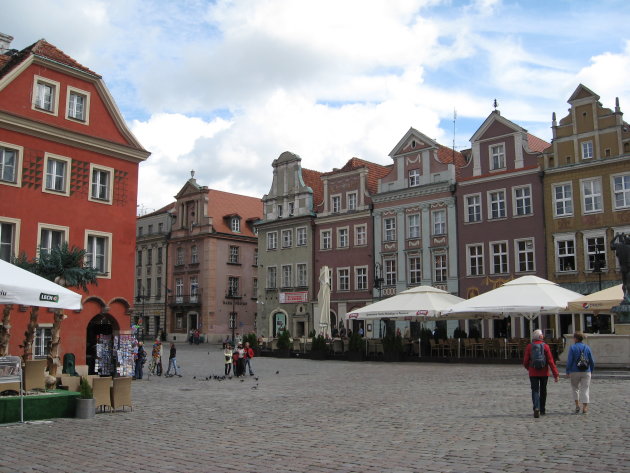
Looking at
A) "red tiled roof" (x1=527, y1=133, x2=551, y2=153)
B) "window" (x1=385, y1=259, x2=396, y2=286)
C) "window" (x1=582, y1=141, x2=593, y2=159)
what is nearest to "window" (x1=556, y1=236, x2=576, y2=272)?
"window" (x1=582, y1=141, x2=593, y2=159)

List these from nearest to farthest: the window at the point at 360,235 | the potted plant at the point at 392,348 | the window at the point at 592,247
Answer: the potted plant at the point at 392,348, the window at the point at 592,247, the window at the point at 360,235

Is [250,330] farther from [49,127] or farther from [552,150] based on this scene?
[49,127]

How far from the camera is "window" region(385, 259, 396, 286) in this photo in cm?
4538

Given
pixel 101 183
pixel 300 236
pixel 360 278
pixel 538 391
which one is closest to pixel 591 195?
pixel 360 278

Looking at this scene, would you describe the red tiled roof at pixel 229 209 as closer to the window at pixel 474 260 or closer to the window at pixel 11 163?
the window at pixel 474 260

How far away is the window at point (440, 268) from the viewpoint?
140 ft

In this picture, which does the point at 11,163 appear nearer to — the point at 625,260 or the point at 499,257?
the point at 625,260

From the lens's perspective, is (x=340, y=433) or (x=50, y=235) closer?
(x=340, y=433)

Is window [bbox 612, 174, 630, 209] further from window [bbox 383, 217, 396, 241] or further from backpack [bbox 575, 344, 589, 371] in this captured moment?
backpack [bbox 575, 344, 589, 371]

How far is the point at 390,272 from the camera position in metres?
45.6

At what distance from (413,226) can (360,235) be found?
185 inches

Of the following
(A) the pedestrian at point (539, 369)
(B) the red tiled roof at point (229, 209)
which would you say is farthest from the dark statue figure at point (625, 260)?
(B) the red tiled roof at point (229, 209)

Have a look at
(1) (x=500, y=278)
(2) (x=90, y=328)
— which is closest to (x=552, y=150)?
(1) (x=500, y=278)

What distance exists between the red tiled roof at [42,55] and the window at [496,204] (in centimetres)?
2380
